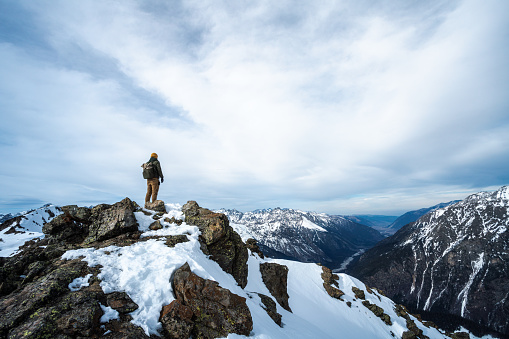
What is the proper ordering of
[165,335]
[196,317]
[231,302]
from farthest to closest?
1. [231,302]
2. [196,317]
3. [165,335]

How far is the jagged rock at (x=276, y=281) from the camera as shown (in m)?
28.2

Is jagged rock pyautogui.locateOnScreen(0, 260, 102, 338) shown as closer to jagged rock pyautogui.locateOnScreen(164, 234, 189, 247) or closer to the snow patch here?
the snow patch

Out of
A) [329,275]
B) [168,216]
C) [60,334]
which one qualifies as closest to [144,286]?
[60,334]

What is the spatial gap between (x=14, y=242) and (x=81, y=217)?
481 inches

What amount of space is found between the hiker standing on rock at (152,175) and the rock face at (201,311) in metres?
14.4

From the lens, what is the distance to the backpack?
2455 centimetres

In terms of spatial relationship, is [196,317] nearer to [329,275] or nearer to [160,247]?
[160,247]

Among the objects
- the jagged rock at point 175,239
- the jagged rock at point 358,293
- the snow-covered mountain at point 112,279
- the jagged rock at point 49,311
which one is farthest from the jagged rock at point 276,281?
the jagged rock at point 358,293

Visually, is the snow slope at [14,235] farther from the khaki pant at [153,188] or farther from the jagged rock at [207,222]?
the jagged rock at [207,222]

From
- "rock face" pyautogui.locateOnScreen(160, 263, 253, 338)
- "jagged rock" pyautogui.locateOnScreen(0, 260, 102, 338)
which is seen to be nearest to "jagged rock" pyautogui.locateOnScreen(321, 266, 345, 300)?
"rock face" pyautogui.locateOnScreen(160, 263, 253, 338)

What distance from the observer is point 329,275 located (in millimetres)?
55250

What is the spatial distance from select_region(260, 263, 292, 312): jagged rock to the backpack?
19917 mm

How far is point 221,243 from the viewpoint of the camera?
2156 cm

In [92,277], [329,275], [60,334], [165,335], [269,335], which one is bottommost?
[329,275]
